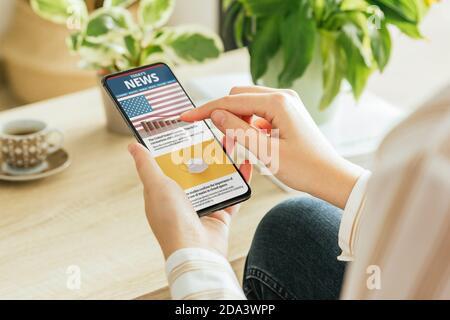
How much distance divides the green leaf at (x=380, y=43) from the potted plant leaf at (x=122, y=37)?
249mm

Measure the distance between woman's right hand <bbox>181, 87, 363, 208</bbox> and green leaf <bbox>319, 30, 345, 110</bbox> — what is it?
29 cm

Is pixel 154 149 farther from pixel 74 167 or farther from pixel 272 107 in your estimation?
pixel 74 167

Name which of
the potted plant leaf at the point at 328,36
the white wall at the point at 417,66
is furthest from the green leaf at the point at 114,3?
the white wall at the point at 417,66

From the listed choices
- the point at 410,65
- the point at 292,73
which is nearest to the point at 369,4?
the point at 292,73

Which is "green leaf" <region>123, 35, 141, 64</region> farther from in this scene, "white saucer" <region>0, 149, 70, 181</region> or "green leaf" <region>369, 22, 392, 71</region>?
"green leaf" <region>369, 22, 392, 71</region>

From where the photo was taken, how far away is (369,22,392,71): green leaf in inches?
43.8

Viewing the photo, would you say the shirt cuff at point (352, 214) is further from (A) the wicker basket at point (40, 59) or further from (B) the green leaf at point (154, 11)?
(A) the wicker basket at point (40, 59)

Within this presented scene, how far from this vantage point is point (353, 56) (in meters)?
1.10

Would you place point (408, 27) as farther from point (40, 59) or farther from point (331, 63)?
point (40, 59)

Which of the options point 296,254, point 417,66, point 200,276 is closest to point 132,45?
point 296,254

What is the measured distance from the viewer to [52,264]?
35.9 inches

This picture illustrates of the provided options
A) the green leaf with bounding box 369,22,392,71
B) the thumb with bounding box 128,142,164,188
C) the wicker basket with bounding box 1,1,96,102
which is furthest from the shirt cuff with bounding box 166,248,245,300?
the wicker basket with bounding box 1,1,96,102

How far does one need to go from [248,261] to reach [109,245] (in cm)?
19

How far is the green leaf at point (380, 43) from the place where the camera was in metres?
1.11
